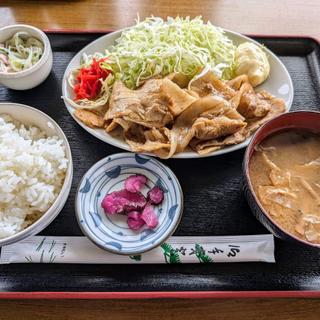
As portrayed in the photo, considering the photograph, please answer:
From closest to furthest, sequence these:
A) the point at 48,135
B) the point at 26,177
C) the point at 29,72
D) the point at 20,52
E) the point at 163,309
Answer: the point at 163,309, the point at 26,177, the point at 48,135, the point at 29,72, the point at 20,52

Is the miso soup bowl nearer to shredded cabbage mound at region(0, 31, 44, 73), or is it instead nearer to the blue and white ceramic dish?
the blue and white ceramic dish

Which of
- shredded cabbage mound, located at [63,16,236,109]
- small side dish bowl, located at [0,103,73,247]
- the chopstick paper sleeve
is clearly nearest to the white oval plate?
shredded cabbage mound, located at [63,16,236,109]

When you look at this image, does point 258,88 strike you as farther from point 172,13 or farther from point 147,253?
point 147,253

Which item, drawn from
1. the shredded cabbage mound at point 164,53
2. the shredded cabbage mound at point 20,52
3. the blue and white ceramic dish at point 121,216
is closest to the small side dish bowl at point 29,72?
the shredded cabbage mound at point 20,52

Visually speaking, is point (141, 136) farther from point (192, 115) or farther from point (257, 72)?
point (257, 72)

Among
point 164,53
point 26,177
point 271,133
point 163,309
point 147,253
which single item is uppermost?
point 164,53

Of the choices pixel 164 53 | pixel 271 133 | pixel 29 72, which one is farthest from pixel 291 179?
pixel 29 72
